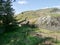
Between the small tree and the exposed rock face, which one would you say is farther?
the exposed rock face

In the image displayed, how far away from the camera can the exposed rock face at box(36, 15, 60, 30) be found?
37.3 m

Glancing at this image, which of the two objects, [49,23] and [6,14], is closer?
[6,14]

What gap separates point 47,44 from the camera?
20328 millimetres

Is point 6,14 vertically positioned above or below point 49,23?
above

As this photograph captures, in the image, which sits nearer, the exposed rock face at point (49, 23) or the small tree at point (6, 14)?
the small tree at point (6, 14)

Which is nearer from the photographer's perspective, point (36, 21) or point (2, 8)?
point (2, 8)

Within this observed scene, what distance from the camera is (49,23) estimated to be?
38.4 meters

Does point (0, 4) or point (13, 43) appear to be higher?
point (0, 4)

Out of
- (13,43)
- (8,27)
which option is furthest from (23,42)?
(8,27)

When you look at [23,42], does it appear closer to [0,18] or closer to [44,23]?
[0,18]

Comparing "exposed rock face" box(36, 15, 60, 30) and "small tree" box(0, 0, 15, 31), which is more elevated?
"small tree" box(0, 0, 15, 31)

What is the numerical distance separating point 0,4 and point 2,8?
0.80m

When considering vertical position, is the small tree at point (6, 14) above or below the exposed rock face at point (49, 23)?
above

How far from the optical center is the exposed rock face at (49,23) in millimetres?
37344
